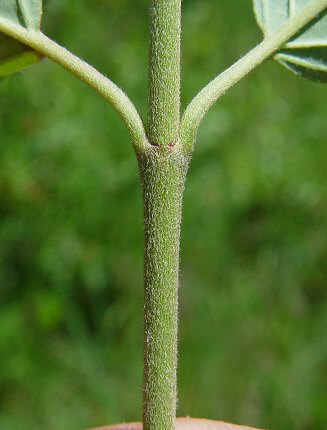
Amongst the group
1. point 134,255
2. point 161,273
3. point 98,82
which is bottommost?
point 134,255

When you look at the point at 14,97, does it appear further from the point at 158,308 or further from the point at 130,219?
the point at 158,308

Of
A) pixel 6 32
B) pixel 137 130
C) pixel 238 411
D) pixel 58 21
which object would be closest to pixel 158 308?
pixel 137 130

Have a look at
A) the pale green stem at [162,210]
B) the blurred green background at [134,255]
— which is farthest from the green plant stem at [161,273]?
the blurred green background at [134,255]

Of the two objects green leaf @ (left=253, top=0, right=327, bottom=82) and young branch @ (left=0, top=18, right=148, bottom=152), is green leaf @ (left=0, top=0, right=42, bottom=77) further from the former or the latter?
green leaf @ (left=253, top=0, right=327, bottom=82)

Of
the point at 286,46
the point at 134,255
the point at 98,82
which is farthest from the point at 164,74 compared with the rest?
the point at 134,255

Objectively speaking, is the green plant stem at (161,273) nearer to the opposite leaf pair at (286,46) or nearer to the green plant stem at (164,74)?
the green plant stem at (164,74)

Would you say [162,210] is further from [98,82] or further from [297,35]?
[297,35]

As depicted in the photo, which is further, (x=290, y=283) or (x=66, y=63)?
(x=290, y=283)
